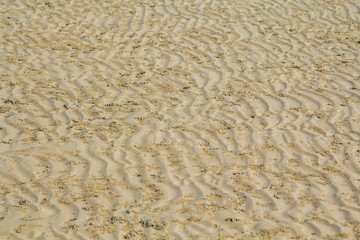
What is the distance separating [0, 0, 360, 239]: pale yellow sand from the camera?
4.58m

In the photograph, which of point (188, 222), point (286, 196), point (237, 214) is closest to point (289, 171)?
point (286, 196)

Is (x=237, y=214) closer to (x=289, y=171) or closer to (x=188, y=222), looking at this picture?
(x=188, y=222)

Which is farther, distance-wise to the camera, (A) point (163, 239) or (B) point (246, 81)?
(B) point (246, 81)

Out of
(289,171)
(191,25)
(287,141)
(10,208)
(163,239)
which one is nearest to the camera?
(163,239)

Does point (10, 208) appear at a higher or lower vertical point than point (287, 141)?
lower

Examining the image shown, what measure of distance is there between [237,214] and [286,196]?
57cm

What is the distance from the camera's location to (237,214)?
4.61 meters

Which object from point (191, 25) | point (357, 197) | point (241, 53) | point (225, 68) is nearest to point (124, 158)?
point (357, 197)

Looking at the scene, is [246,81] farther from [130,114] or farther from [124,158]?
[124,158]

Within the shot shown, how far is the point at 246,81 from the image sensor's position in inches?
292

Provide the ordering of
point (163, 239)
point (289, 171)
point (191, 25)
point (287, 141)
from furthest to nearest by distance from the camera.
Answer: point (191, 25) < point (287, 141) < point (289, 171) < point (163, 239)

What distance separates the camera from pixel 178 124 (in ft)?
20.4

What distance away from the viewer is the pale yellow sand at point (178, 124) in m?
4.58

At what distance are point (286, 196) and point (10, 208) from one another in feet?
8.02
